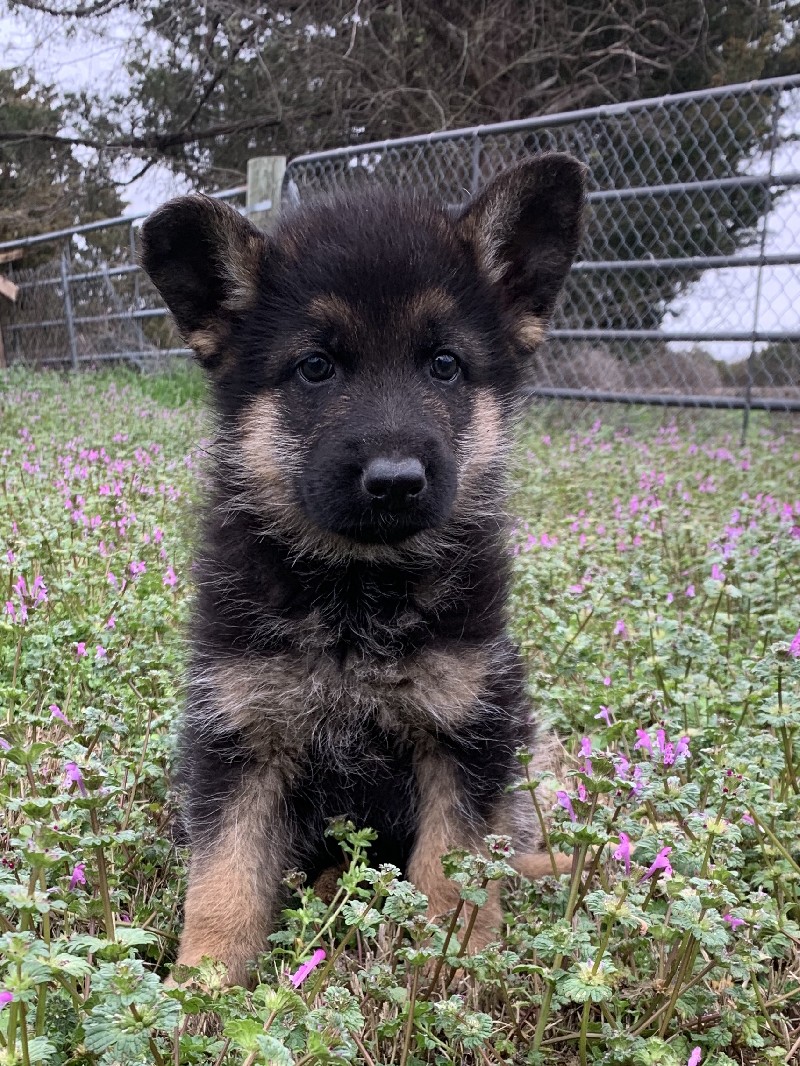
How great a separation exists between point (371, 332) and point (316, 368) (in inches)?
6.8

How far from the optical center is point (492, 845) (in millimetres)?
1458

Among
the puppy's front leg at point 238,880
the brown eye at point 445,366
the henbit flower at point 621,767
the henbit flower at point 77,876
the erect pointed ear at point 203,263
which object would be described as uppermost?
the erect pointed ear at point 203,263

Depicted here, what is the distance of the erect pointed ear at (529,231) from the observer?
2.55m

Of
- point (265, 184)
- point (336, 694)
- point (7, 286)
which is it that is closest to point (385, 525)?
point (336, 694)

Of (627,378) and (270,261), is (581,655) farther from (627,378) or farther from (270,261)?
(627,378)

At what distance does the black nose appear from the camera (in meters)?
2.12

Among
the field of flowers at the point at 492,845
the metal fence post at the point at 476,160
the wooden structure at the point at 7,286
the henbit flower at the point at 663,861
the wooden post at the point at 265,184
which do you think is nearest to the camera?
the field of flowers at the point at 492,845

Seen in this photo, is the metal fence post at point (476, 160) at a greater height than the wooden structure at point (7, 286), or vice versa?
the metal fence post at point (476, 160)

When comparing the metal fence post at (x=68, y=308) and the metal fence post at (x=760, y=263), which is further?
the metal fence post at (x=68, y=308)

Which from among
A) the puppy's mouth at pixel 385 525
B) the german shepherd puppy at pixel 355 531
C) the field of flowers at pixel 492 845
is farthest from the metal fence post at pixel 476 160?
the puppy's mouth at pixel 385 525

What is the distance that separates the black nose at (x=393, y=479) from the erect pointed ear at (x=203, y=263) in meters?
0.70

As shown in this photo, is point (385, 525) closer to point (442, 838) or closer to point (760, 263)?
point (442, 838)

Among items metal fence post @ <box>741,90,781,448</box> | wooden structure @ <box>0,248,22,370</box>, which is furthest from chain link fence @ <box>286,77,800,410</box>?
wooden structure @ <box>0,248,22,370</box>

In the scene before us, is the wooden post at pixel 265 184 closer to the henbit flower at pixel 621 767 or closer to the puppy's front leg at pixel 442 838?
the puppy's front leg at pixel 442 838
